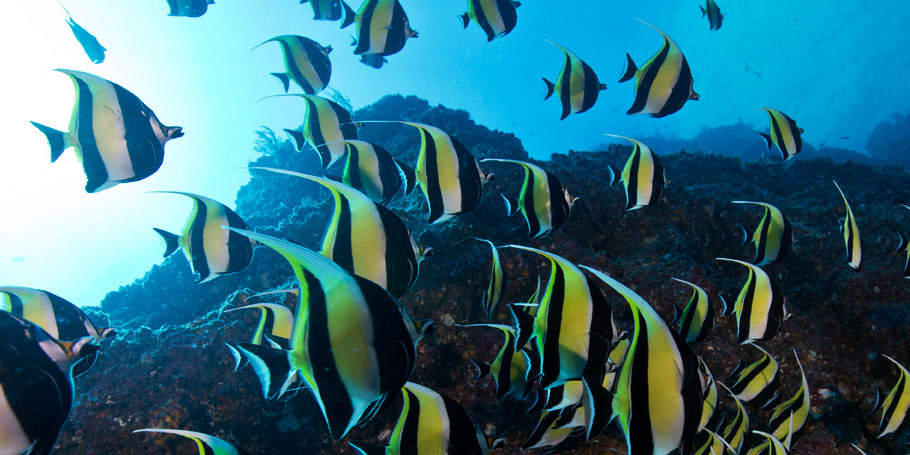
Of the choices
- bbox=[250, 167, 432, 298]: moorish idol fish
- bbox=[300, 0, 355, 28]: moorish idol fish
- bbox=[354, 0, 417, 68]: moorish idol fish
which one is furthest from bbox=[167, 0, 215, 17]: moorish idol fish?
bbox=[250, 167, 432, 298]: moorish idol fish

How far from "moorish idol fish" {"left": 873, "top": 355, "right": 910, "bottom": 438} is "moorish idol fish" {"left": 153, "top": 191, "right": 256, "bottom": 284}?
404 centimetres

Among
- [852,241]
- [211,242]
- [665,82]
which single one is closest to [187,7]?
[211,242]

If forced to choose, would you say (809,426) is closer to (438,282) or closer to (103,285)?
(438,282)

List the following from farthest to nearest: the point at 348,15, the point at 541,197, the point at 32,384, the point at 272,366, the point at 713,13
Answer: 1. the point at 713,13
2. the point at 348,15
3. the point at 541,197
4. the point at 32,384
5. the point at 272,366

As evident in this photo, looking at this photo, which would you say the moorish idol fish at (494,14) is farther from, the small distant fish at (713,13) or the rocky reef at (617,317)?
the small distant fish at (713,13)

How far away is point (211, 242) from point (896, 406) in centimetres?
432

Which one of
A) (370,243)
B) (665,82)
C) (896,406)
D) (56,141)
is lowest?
(896,406)

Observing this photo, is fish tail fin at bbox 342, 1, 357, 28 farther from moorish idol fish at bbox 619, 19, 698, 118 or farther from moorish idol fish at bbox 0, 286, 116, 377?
moorish idol fish at bbox 0, 286, 116, 377

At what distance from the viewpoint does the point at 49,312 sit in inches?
99.5

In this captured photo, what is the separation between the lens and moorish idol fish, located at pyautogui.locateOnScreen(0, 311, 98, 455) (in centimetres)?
117

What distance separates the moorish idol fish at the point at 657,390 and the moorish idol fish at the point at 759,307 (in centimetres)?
153

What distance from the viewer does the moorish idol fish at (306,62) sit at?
3629mm

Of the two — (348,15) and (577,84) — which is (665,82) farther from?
(348,15)

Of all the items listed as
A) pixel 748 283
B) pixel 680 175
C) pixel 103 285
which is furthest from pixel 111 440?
pixel 103 285
